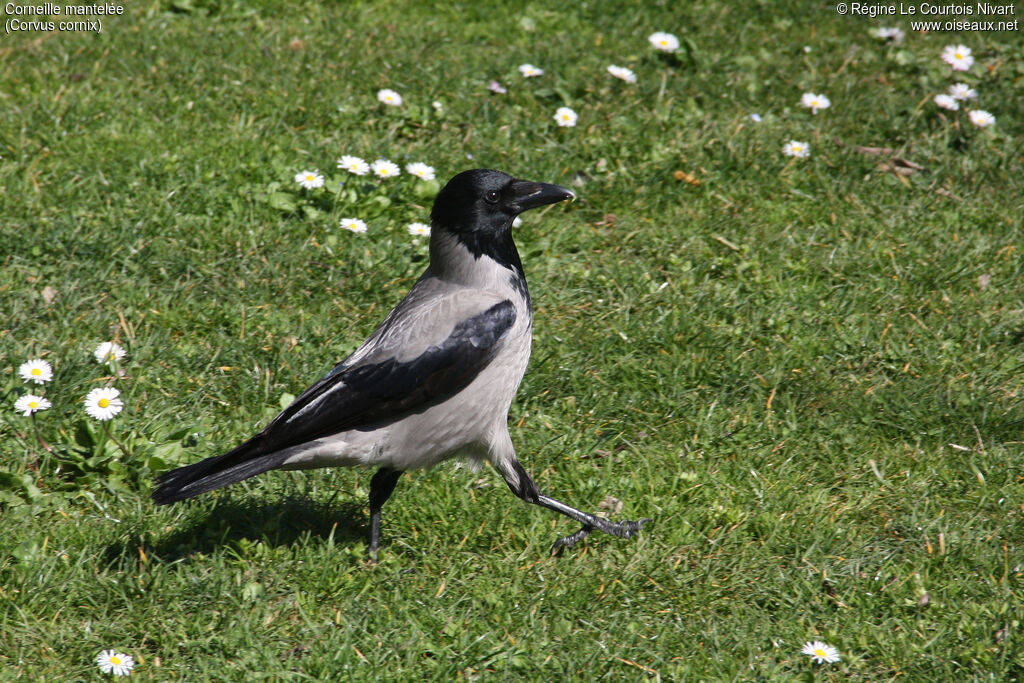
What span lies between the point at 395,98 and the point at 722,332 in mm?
2689

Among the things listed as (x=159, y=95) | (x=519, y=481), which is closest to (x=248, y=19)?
(x=159, y=95)

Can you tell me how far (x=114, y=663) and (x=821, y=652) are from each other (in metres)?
2.41

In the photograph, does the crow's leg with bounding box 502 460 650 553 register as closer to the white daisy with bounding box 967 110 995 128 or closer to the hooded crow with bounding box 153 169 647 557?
the hooded crow with bounding box 153 169 647 557

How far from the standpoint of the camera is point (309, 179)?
6246 mm

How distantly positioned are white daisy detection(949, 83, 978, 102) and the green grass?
13 centimetres

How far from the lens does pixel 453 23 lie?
8.21m

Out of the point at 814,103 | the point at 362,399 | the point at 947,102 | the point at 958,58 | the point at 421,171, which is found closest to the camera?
the point at 362,399

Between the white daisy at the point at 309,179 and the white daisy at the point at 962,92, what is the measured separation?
4.10m

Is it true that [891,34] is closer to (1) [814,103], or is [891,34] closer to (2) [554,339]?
(1) [814,103]

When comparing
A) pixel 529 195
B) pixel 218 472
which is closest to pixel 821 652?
pixel 529 195

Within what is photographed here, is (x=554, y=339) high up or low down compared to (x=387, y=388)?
down

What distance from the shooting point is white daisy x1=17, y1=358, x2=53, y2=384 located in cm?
478

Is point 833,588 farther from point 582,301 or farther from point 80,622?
point 80,622

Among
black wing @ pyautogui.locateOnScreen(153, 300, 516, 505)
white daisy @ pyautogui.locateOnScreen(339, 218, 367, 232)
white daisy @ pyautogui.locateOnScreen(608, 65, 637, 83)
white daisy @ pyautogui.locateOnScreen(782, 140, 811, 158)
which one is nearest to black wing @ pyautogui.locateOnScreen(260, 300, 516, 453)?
black wing @ pyautogui.locateOnScreen(153, 300, 516, 505)
